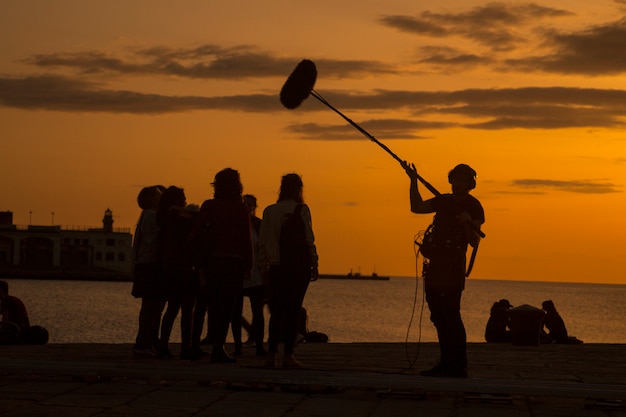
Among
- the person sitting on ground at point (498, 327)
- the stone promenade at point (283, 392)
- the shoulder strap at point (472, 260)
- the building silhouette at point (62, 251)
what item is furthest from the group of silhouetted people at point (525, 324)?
the building silhouette at point (62, 251)

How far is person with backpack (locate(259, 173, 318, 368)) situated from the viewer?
1037 centimetres

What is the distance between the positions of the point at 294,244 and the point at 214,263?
2.97 ft

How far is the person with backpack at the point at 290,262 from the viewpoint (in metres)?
10.4

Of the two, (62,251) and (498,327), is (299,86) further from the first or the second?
(62,251)

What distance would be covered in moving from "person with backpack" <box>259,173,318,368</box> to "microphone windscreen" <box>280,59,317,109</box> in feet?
2.36

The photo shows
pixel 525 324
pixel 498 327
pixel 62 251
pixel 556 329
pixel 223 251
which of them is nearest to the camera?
pixel 223 251

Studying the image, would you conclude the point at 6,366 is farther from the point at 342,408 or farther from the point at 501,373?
the point at 501,373

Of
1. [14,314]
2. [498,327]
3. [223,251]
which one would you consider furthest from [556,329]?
[223,251]

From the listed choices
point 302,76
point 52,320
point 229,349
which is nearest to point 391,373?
point 302,76

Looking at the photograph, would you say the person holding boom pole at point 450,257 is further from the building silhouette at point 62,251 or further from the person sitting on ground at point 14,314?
the building silhouette at point 62,251

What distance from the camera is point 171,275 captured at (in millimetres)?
11555

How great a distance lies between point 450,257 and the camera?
9875 mm

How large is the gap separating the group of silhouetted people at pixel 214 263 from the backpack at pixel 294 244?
0.02 m

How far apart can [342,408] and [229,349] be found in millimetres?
5891
